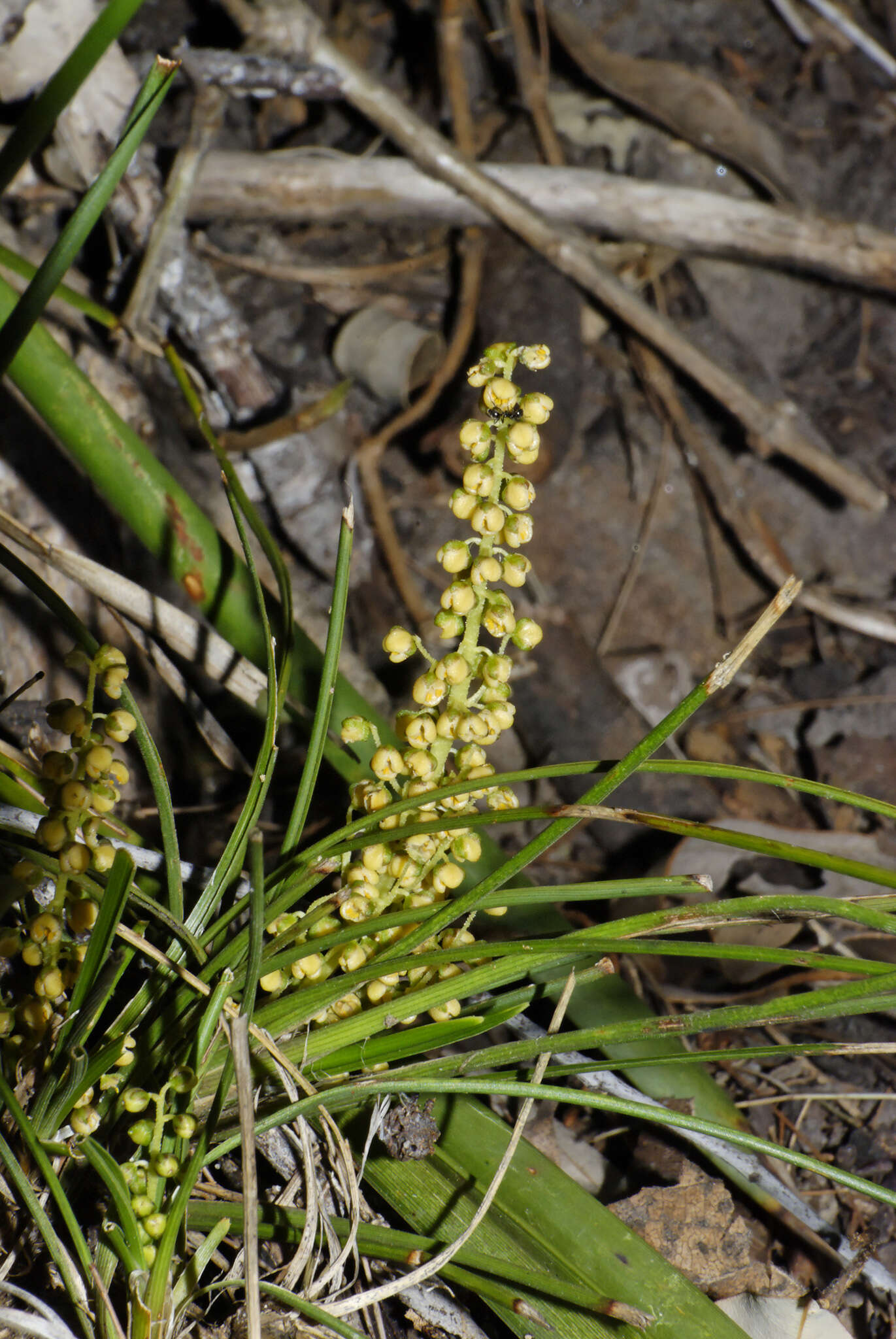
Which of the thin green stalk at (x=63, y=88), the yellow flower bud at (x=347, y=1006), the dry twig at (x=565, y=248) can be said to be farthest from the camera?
the dry twig at (x=565, y=248)

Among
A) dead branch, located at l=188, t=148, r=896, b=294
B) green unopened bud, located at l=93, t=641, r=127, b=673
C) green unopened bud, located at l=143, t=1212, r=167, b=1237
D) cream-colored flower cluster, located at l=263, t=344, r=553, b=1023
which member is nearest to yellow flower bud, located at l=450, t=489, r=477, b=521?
cream-colored flower cluster, located at l=263, t=344, r=553, b=1023

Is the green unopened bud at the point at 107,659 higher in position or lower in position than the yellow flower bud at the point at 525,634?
higher

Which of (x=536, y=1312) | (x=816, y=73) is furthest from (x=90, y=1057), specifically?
(x=816, y=73)

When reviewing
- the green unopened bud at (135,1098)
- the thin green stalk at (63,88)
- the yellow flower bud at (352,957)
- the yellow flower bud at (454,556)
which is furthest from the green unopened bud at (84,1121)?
the thin green stalk at (63,88)

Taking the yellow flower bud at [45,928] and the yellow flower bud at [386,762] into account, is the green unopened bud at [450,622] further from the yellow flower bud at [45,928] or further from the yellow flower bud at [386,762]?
the yellow flower bud at [45,928]

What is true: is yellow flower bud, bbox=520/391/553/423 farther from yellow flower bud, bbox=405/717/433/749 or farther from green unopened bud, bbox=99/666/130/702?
green unopened bud, bbox=99/666/130/702

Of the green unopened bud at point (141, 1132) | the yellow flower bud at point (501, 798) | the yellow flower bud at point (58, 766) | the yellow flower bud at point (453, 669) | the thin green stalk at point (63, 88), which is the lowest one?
the green unopened bud at point (141, 1132)

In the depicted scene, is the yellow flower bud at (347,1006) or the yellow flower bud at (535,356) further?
the yellow flower bud at (347,1006)
